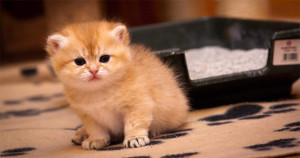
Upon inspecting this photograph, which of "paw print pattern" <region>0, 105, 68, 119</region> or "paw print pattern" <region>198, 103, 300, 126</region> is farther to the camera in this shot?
"paw print pattern" <region>0, 105, 68, 119</region>

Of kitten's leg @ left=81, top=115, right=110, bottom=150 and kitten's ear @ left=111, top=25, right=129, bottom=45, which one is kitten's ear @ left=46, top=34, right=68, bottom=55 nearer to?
kitten's ear @ left=111, top=25, right=129, bottom=45

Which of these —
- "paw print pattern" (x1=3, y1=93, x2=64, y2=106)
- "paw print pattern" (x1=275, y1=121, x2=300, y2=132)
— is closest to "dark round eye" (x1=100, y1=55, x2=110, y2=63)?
"paw print pattern" (x1=275, y1=121, x2=300, y2=132)

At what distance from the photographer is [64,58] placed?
55.3 inches

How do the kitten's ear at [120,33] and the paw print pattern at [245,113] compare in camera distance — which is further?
the paw print pattern at [245,113]

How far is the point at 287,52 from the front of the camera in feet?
5.83

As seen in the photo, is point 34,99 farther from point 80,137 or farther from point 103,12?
point 103,12

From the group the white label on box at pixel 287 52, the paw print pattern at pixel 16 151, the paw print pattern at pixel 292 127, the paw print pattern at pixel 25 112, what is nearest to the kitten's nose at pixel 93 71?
the paw print pattern at pixel 16 151

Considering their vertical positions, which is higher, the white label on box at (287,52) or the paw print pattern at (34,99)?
the white label on box at (287,52)

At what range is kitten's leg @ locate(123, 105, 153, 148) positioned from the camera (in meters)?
1.42

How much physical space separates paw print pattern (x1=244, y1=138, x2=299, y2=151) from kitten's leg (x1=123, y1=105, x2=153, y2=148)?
38 centimetres

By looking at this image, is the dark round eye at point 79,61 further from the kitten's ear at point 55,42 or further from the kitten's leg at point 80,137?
the kitten's leg at point 80,137

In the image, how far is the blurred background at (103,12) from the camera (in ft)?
13.6

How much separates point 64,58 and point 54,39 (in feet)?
0.26

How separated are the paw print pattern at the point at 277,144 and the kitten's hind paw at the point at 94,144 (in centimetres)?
54
